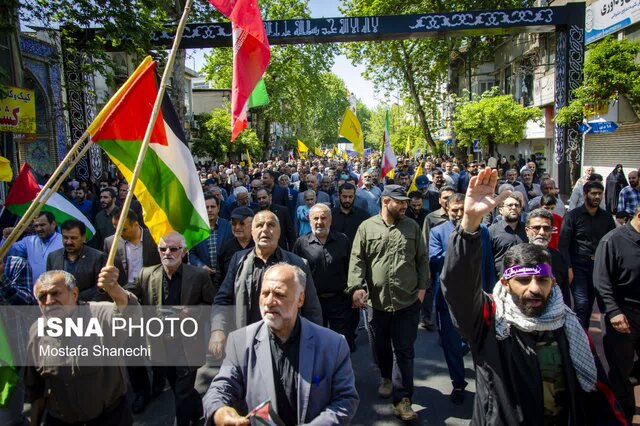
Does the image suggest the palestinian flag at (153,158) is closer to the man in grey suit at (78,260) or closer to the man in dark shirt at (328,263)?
the man in grey suit at (78,260)

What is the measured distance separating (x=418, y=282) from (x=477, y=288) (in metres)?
2.12

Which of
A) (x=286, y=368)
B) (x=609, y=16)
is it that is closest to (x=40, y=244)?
(x=286, y=368)

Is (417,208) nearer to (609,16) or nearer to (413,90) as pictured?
(609,16)

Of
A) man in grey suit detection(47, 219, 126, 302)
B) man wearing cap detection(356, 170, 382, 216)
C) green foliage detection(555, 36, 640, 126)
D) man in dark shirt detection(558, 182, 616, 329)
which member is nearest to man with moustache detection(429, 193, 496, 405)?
man in dark shirt detection(558, 182, 616, 329)

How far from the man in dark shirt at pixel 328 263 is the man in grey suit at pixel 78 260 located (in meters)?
1.80

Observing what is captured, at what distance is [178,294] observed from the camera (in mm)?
3990

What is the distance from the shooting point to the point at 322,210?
4.88 meters

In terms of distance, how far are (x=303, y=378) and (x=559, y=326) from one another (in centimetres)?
121

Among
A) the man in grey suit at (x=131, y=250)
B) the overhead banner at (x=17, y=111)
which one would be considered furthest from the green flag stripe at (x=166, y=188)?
the overhead banner at (x=17, y=111)

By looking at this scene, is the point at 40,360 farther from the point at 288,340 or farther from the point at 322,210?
the point at 322,210

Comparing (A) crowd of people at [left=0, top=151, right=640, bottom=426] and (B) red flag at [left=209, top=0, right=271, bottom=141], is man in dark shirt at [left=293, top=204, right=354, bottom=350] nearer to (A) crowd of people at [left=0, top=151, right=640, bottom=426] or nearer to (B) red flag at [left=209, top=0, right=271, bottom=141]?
(A) crowd of people at [left=0, top=151, right=640, bottom=426]

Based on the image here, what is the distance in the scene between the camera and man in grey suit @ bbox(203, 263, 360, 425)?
2.32 meters

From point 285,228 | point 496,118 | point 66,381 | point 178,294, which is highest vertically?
point 496,118

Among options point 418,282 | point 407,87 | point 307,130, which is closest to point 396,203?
point 418,282
